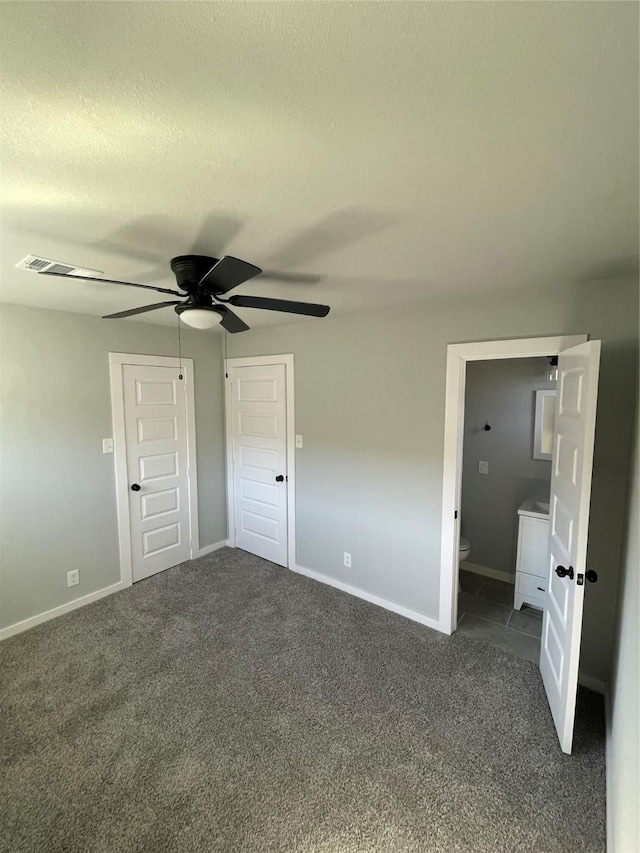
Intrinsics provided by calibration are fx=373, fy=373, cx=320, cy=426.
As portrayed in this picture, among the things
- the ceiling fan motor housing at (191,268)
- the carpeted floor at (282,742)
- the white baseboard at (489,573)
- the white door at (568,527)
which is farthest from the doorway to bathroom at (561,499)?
the ceiling fan motor housing at (191,268)

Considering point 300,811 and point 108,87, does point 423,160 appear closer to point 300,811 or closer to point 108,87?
point 108,87

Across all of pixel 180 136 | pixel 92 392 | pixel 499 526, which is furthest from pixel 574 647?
pixel 92 392

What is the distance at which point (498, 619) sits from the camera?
2.91m

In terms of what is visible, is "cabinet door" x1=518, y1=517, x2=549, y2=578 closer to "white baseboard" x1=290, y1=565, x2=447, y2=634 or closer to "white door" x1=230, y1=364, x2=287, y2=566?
"white baseboard" x1=290, y1=565, x2=447, y2=634

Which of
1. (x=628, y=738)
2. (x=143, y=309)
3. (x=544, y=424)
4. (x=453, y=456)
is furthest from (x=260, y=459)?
(x=628, y=738)

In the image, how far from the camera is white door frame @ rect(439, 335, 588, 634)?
8.08ft

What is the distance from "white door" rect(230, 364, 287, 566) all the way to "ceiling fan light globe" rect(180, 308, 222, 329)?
183 centimetres

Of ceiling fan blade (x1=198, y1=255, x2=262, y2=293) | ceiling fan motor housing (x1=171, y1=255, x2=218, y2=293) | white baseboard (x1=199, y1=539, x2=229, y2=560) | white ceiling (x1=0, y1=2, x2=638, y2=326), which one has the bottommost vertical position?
white baseboard (x1=199, y1=539, x2=229, y2=560)

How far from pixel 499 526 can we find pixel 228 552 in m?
2.77

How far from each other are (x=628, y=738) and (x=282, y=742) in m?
1.47

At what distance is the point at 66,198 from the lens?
119 centimetres

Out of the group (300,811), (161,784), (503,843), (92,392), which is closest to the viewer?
(503,843)

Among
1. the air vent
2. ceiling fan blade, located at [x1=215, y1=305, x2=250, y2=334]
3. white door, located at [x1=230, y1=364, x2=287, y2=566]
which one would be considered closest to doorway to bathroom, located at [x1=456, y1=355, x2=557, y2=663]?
white door, located at [x1=230, y1=364, x2=287, y2=566]

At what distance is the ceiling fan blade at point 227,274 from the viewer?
1.27 meters
